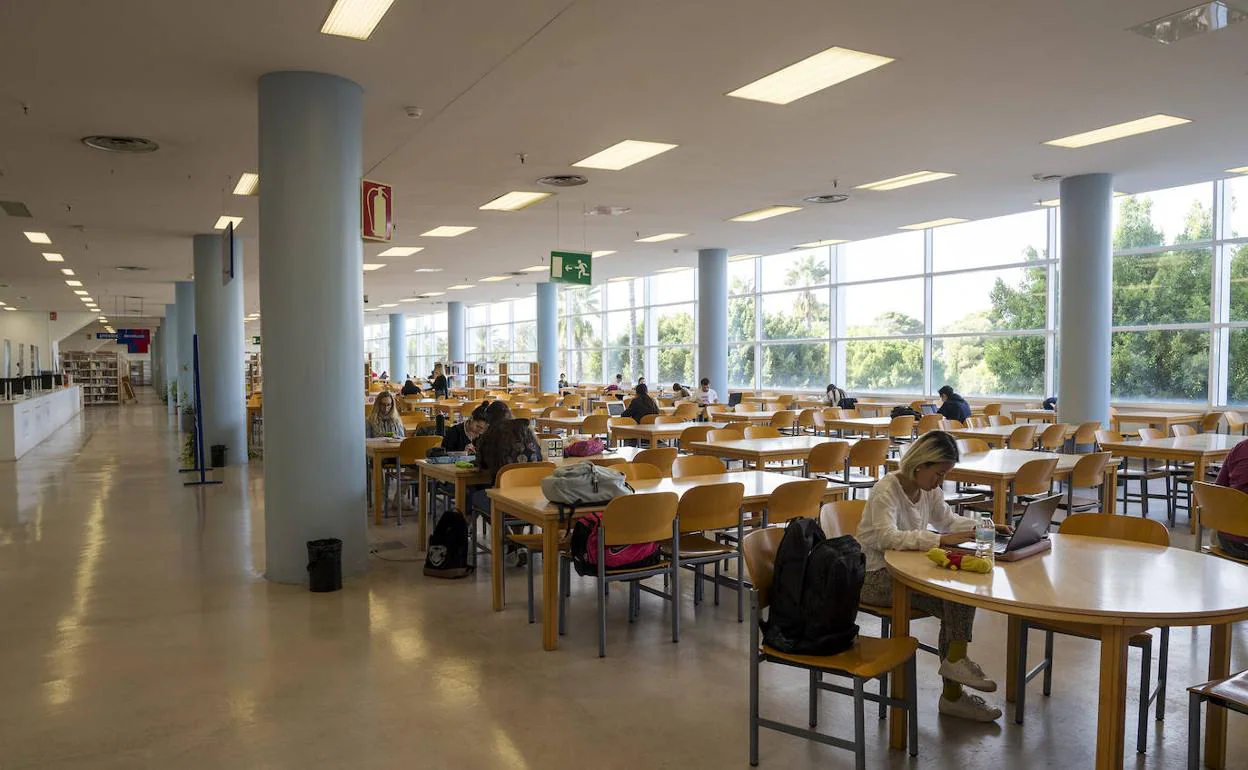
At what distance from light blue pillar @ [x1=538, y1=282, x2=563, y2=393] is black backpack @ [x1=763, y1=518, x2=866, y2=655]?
17.2m

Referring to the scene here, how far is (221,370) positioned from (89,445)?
4.53 m

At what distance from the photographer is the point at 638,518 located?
13.9ft

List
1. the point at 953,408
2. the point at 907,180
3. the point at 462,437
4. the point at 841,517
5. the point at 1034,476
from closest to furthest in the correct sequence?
the point at 841,517 < the point at 1034,476 < the point at 462,437 < the point at 907,180 < the point at 953,408

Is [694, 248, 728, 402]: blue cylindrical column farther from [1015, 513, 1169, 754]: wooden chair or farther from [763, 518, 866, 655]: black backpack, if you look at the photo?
[763, 518, 866, 655]: black backpack

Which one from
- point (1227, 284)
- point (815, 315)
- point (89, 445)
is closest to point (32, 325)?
point (89, 445)

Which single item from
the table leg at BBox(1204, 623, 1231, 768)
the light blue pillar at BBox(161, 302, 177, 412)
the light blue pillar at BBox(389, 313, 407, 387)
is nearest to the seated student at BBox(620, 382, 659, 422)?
the table leg at BBox(1204, 623, 1231, 768)

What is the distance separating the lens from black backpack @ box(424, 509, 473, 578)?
19.0 ft

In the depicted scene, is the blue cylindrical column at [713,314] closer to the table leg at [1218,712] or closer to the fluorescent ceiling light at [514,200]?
the fluorescent ceiling light at [514,200]

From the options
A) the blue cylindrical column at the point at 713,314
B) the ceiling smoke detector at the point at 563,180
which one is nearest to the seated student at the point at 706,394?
the blue cylindrical column at the point at 713,314

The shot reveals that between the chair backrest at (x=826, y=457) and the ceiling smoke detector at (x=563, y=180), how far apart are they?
4.21m

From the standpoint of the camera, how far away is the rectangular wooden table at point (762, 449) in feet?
22.5

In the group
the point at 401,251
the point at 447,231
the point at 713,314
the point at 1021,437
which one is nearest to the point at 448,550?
the point at 1021,437

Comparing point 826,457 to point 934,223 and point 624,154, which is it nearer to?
point 624,154

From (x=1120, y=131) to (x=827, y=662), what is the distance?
6916 millimetres
